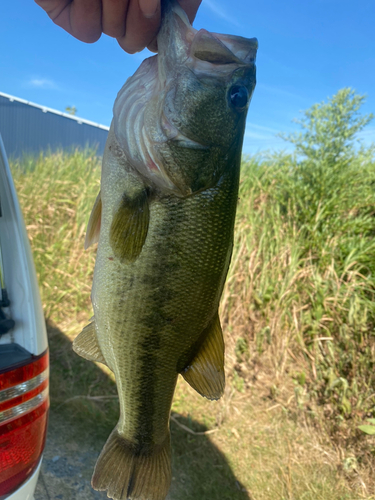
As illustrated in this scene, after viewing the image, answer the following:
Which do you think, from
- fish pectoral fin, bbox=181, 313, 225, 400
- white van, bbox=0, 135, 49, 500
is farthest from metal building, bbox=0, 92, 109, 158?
fish pectoral fin, bbox=181, 313, 225, 400

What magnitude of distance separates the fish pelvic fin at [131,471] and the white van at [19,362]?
1.45 feet

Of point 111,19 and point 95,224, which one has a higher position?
point 111,19

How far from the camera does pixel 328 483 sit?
10.3 feet

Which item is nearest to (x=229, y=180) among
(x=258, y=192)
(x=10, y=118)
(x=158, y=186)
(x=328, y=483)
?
(x=158, y=186)

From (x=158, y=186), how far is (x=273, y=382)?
132 inches

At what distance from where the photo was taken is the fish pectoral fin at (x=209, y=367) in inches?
49.1

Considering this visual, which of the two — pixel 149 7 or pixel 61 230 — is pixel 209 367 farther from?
pixel 61 230

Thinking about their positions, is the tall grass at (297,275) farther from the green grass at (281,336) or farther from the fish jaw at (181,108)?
the fish jaw at (181,108)

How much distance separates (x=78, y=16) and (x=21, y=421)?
1560 mm

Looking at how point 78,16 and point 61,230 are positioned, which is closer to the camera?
point 78,16

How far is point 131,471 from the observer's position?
49.4 inches

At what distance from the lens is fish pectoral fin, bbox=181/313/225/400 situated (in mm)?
1246

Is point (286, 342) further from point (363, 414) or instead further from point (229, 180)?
point (229, 180)

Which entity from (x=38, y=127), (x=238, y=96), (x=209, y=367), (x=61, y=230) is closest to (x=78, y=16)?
(x=238, y=96)
